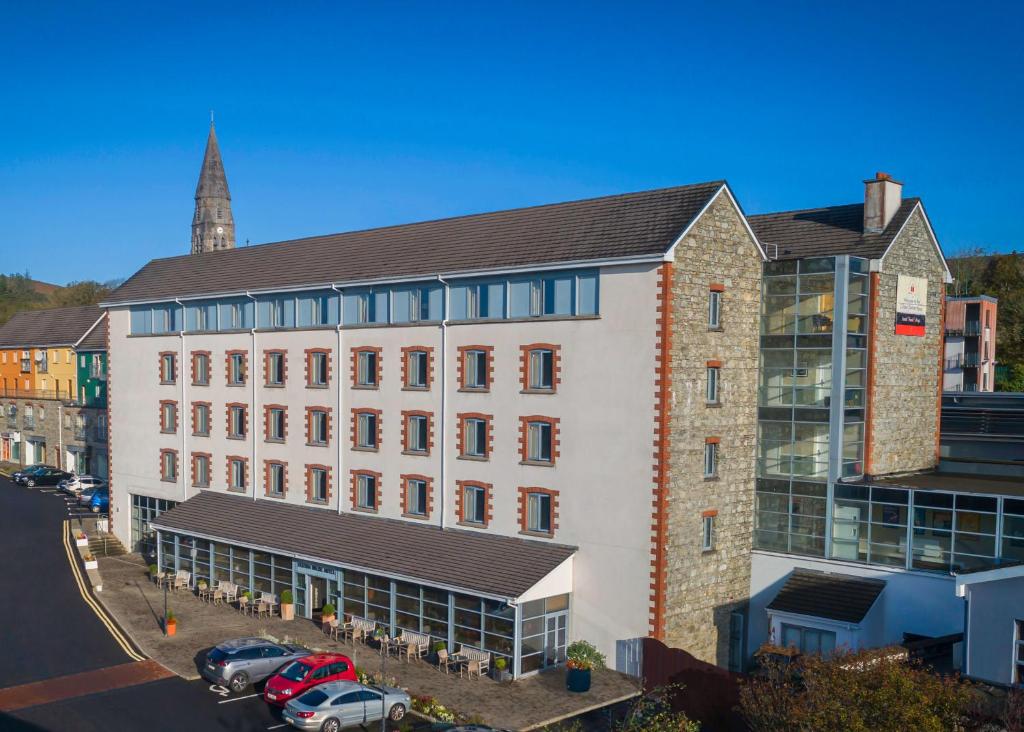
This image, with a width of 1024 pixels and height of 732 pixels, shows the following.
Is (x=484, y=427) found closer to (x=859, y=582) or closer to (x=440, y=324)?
(x=440, y=324)

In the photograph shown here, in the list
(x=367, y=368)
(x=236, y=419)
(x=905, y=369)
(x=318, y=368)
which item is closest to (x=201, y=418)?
(x=236, y=419)

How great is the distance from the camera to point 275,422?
149ft

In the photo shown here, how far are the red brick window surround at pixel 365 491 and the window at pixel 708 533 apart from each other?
14.5m

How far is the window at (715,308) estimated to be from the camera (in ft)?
110

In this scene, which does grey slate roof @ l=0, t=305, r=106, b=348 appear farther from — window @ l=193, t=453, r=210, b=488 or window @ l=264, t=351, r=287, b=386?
window @ l=264, t=351, r=287, b=386

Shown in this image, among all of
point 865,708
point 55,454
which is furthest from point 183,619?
point 55,454

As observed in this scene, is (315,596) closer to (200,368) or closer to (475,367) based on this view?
(475,367)

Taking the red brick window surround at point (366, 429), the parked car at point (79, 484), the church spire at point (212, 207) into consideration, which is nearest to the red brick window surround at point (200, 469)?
the red brick window surround at point (366, 429)

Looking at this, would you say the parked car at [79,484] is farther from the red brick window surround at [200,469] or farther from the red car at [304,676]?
the red car at [304,676]

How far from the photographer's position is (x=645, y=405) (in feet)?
105

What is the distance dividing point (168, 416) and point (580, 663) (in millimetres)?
29970

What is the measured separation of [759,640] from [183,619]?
2374 cm

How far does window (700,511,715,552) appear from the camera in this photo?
3353 cm

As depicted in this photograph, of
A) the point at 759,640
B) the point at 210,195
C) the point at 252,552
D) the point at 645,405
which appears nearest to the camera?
the point at 645,405
